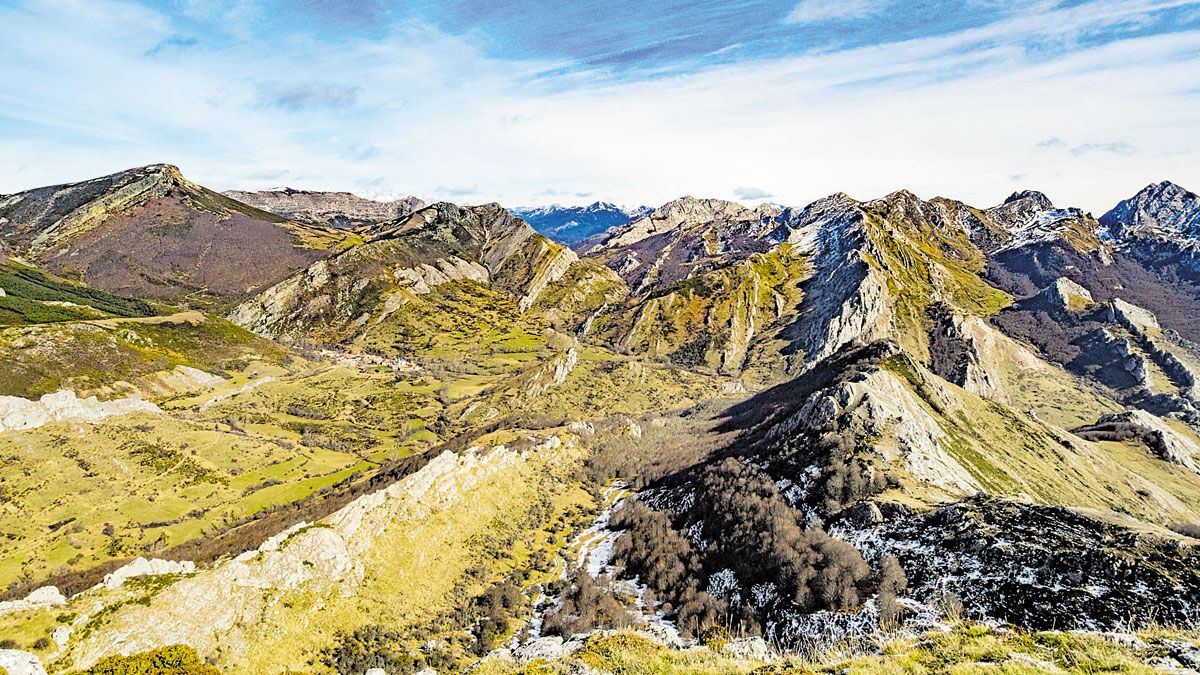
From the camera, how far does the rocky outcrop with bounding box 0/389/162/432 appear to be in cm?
12900

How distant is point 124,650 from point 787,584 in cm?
6768

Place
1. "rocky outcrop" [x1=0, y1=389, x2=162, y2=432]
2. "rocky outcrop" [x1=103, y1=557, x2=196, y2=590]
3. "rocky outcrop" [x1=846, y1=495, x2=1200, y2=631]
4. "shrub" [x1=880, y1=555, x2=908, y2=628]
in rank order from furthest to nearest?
1. "rocky outcrop" [x1=0, y1=389, x2=162, y2=432]
2. "rocky outcrop" [x1=103, y1=557, x2=196, y2=590]
3. "shrub" [x1=880, y1=555, x2=908, y2=628]
4. "rocky outcrop" [x1=846, y1=495, x2=1200, y2=631]

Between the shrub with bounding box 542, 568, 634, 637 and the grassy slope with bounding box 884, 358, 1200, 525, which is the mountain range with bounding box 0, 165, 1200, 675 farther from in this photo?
the grassy slope with bounding box 884, 358, 1200, 525

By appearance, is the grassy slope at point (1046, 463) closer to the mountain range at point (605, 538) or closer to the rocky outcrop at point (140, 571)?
the mountain range at point (605, 538)

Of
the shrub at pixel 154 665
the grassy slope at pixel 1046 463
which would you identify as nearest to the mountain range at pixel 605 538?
the shrub at pixel 154 665

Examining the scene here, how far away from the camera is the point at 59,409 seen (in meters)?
139

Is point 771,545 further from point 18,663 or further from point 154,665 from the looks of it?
point 18,663

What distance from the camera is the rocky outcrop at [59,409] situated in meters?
129

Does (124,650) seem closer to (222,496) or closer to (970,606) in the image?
(970,606)

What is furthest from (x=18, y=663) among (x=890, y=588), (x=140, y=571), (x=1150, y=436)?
(x=1150, y=436)

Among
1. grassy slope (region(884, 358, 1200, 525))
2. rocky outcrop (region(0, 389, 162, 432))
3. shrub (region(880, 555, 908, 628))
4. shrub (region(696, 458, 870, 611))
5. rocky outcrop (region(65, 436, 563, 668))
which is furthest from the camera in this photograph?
rocky outcrop (region(0, 389, 162, 432))

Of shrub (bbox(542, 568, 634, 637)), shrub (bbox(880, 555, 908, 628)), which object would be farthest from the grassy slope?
shrub (bbox(542, 568, 634, 637))

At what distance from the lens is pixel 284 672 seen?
5375 centimetres

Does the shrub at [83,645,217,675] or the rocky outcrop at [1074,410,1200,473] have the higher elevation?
the shrub at [83,645,217,675]
